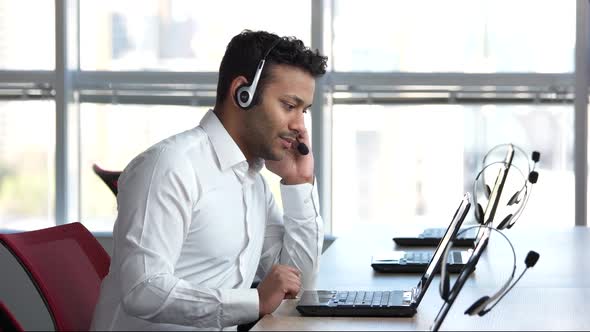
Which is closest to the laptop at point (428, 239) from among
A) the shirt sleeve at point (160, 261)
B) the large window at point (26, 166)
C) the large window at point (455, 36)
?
the shirt sleeve at point (160, 261)

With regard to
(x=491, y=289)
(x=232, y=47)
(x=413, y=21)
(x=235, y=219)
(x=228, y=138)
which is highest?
(x=413, y=21)

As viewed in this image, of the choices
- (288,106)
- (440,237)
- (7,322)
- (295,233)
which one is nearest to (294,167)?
(295,233)

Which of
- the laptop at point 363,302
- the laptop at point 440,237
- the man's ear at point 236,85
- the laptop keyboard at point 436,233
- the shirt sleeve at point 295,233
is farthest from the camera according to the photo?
the laptop keyboard at point 436,233

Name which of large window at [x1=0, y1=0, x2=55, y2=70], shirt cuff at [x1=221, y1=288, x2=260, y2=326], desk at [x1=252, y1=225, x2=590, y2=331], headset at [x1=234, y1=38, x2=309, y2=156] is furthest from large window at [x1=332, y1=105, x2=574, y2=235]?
shirt cuff at [x1=221, y1=288, x2=260, y2=326]

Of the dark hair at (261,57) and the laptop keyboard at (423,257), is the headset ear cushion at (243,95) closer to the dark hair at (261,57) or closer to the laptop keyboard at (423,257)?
the dark hair at (261,57)

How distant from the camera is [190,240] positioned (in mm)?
2094

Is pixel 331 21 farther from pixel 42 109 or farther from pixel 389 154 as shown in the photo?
pixel 42 109

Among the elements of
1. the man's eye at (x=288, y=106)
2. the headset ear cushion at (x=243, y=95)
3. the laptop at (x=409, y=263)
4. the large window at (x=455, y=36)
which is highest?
the large window at (x=455, y=36)

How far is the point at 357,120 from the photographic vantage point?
4.73 metres

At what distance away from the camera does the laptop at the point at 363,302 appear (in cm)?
182

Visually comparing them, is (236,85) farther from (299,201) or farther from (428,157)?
(428,157)

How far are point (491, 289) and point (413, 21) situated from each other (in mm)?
2631

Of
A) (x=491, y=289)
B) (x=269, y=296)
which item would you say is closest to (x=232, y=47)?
(x=269, y=296)

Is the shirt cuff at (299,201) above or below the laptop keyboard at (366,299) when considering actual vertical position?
above
